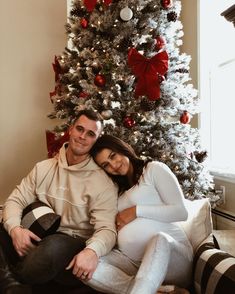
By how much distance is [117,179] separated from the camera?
6.44ft

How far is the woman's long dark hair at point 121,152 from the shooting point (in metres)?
1.89

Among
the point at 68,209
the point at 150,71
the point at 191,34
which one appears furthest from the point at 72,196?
the point at 191,34

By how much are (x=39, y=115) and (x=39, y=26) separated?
84 centimetres

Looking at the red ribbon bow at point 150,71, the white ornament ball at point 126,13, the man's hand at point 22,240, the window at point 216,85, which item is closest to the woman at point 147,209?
the man's hand at point 22,240

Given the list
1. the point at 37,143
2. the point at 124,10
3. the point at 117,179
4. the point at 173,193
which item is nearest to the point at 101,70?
the point at 124,10

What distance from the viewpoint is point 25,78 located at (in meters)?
3.42

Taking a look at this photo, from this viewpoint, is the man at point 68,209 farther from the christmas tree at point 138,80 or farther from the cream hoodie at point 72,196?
the christmas tree at point 138,80

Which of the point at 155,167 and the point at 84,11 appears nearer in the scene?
the point at 155,167

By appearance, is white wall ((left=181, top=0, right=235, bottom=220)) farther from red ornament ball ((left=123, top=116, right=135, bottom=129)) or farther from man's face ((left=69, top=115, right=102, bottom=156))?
man's face ((left=69, top=115, right=102, bottom=156))

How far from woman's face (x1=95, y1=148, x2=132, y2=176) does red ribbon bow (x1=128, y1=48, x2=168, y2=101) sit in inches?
25.4

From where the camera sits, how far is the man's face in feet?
6.20

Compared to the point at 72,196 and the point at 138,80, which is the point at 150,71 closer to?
the point at 138,80

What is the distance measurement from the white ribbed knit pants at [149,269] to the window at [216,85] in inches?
53.0

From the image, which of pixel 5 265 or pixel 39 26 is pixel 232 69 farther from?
pixel 5 265
